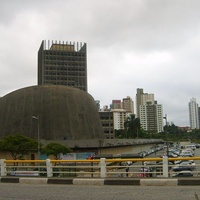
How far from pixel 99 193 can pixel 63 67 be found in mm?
119973

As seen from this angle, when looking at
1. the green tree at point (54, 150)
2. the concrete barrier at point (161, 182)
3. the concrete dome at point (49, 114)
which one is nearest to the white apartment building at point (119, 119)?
the concrete dome at point (49, 114)

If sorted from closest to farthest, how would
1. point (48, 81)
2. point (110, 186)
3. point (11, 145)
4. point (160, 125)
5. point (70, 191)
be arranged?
point (70, 191) → point (110, 186) → point (11, 145) → point (48, 81) → point (160, 125)

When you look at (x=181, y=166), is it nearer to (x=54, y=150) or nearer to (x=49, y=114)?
(x=54, y=150)

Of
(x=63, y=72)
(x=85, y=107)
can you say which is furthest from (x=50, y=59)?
(x=85, y=107)

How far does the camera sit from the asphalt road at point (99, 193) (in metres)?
7.42

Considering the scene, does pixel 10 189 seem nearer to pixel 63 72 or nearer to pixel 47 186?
pixel 47 186

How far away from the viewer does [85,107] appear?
71.4 meters

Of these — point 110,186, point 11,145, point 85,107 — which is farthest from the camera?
point 85,107

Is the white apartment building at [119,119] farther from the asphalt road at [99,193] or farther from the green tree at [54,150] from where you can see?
the asphalt road at [99,193]

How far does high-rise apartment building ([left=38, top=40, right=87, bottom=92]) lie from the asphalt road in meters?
116

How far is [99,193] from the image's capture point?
8.05 metres

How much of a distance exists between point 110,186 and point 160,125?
169 m

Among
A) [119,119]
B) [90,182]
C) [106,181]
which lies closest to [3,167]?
[90,182]

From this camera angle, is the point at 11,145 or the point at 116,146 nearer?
the point at 11,145
